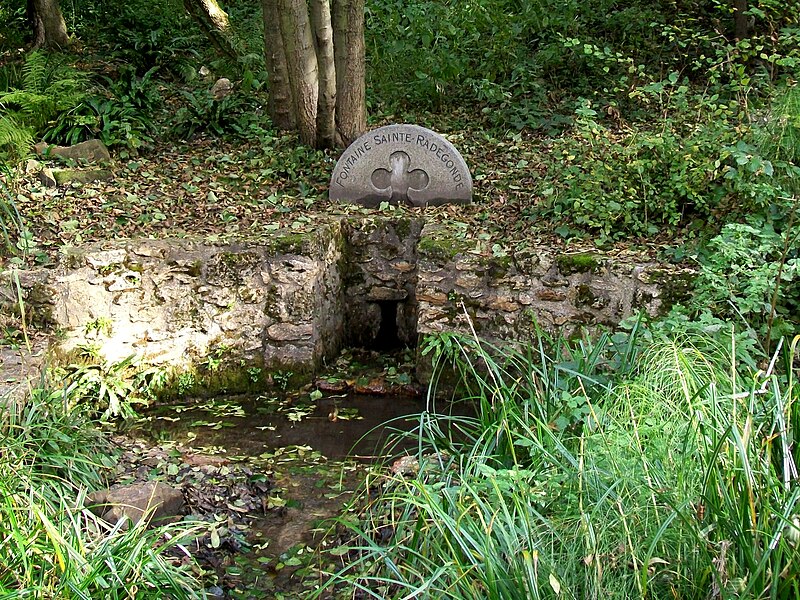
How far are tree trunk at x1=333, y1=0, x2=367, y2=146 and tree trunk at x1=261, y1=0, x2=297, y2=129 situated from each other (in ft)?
1.57

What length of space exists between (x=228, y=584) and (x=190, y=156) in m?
4.31

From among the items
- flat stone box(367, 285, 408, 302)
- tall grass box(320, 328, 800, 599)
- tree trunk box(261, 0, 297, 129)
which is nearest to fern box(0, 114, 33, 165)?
tree trunk box(261, 0, 297, 129)

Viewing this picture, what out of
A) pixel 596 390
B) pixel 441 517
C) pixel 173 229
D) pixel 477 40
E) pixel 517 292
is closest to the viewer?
pixel 441 517

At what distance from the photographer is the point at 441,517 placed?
270 centimetres

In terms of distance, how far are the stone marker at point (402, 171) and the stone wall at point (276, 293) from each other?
418mm

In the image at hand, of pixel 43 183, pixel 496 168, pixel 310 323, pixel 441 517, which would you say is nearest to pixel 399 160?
pixel 496 168

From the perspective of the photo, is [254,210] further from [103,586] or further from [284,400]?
[103,586]

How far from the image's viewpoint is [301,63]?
7004 millimetres

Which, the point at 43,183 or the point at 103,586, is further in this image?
the point at 43,183

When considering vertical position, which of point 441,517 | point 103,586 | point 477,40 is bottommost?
point 103,586

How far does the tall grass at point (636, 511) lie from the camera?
2.41 meters

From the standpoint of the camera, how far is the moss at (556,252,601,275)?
548cm

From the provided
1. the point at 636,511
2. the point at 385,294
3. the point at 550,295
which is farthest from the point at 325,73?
the point at 636,511

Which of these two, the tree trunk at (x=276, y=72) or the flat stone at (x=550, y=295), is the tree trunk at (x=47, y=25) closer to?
the tree trunk at (x=276, y=72)
